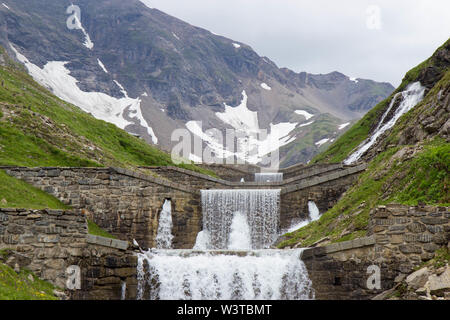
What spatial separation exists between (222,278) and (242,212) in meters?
12.5

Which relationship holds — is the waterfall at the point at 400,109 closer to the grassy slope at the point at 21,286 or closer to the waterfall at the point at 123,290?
the waterfall at the point at 123,290

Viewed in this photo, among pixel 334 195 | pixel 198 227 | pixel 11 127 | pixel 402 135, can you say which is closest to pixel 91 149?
pixel 11 127

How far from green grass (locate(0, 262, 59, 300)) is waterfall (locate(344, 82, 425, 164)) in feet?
106

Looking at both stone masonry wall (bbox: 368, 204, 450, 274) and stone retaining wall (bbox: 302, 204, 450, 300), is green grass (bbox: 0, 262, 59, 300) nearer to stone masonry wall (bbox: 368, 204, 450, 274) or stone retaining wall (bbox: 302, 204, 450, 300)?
stone retaining wall (bbox: 302, 204, 450, 300)

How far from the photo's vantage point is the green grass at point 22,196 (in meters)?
21.5

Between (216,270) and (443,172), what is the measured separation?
9.83 metres

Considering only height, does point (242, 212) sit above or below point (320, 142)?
below

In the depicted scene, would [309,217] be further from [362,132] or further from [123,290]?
[362,132]

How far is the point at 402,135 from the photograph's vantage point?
31500mm

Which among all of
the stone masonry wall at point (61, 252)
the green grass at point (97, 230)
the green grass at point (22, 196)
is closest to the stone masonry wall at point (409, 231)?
the stone masonry wall at point (61, 252)

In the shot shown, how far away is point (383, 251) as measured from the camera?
17984 mm

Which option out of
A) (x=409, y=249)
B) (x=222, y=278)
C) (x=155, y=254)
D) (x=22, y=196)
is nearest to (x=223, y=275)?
(x=222, y=278)

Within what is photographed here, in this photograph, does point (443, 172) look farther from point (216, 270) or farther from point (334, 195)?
point (334, 195)

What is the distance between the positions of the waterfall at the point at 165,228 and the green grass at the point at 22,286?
13.0 m
